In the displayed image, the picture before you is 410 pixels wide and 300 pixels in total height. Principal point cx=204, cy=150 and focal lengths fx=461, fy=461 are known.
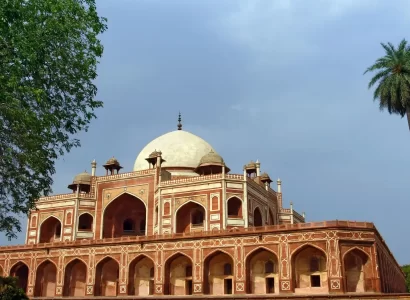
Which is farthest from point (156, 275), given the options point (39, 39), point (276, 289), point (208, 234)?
point (39, 39)

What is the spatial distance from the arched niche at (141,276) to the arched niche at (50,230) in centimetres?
1310

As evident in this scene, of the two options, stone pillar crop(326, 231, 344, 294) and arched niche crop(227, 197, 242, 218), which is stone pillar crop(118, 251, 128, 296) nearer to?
arched niche crop(227, 197, 242, 218)

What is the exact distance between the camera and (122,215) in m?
40.0

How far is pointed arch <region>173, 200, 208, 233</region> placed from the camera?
35.2 meters

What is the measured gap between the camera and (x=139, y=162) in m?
44.8

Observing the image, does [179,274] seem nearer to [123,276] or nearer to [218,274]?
[218,274]

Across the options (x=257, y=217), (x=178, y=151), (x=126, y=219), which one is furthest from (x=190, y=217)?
(x=178, y=151)

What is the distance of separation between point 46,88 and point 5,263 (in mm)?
25439

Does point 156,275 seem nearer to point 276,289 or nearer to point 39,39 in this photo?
point 276,289

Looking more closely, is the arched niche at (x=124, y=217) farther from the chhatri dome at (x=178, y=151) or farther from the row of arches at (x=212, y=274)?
the row of arches at (x=212, y=274)

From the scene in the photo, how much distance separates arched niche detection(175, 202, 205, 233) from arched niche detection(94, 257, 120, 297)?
573 centimetres

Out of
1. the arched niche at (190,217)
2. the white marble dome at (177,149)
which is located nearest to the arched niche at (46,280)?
the arched niche at (190,217)

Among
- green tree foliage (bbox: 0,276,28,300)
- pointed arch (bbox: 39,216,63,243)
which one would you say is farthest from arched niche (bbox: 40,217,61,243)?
green tree foliage (bbox: 0,276,28,300)

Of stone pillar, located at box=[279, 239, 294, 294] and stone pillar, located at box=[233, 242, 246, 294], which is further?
stone pillar, located at box=[233, 242, 246, 294]
